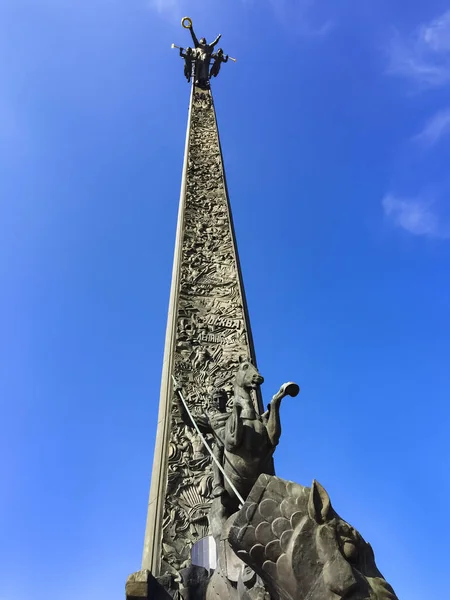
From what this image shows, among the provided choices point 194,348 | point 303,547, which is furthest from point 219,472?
point 194,348

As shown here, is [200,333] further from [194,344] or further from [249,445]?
[249,445]

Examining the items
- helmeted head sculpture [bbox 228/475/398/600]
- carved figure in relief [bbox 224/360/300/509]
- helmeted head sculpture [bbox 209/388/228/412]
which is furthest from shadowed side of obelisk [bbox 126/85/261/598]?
helmeted head sculpture [bbox 228/475/398/600]

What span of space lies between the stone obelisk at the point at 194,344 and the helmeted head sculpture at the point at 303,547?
66.6 inches

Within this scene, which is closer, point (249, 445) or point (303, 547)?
point (303, 547)

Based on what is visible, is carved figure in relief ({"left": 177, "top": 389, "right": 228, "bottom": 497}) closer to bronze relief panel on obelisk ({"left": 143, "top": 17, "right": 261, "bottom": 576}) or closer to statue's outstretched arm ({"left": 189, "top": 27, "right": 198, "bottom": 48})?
bronze relief panel on obelisk ({"left": 143, "top": 17, "right": 261, "bottom": 576})

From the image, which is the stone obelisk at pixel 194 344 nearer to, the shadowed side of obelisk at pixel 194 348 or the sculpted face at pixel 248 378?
the shadowed side of obelisk at pixel 194 348

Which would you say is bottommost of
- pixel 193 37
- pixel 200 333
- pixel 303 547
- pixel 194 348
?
pixel 303 547

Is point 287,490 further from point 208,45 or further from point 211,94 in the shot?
point 208,45

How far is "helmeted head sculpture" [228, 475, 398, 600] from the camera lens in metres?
1.79

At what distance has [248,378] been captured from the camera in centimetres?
348

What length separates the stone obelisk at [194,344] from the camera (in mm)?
4109

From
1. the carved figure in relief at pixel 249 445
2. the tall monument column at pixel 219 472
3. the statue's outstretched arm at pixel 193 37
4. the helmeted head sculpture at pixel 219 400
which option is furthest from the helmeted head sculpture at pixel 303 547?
the statue's outstretched arm at pixel 193 37

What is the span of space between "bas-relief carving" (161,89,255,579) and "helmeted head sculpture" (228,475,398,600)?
1.27 metres

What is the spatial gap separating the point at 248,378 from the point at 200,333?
7.41ft
